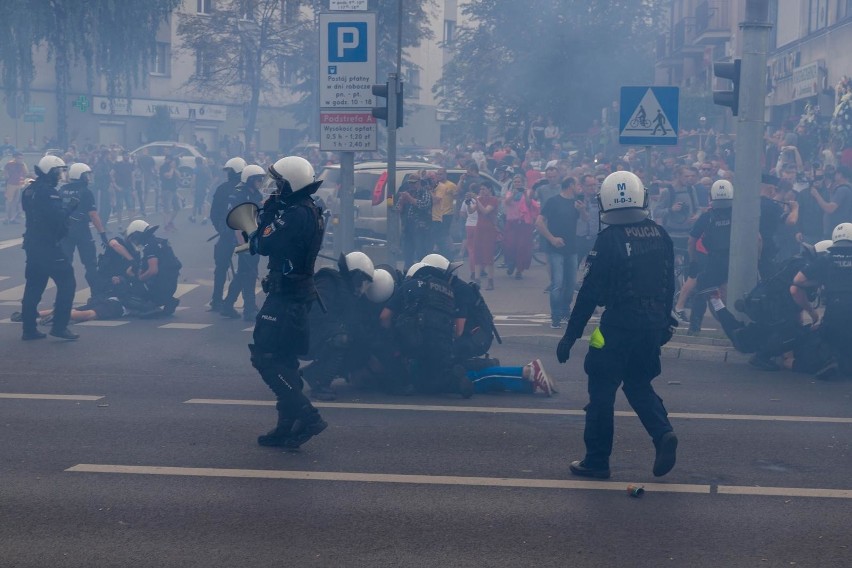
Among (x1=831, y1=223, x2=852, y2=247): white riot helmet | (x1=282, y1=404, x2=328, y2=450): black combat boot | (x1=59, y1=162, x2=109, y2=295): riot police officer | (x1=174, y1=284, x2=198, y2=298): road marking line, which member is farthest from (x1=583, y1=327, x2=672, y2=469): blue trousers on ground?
(x1=174, y1=284, x2=198, y2=298): road marking line

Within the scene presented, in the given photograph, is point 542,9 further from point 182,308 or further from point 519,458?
point 519,458

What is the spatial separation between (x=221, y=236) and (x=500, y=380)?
6099 millimetres

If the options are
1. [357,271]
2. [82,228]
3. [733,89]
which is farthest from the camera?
[82,228]

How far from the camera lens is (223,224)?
1439cm

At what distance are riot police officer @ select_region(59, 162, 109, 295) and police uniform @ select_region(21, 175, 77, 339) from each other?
6.00 feet

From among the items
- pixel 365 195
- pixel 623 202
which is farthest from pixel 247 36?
pixel 623 202

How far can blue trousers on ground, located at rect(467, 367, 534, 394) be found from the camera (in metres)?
9.57

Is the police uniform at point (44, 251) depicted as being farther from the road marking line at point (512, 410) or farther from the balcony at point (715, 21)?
the balcony at point (715, 21)

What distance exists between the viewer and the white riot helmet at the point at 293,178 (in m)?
7.21

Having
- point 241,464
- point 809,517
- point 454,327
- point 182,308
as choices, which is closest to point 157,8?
point 182,308

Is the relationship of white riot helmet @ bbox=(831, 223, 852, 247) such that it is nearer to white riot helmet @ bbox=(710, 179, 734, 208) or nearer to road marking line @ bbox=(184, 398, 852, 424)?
white riot helmet @ bbox=(710, 179, 734, 208)

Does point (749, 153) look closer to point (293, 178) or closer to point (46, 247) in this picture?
point (293, 178)

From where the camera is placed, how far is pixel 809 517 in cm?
609

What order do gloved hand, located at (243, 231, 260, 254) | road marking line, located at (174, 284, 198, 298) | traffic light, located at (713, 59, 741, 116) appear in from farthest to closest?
road marking line, located at (174, 284, 198, 298)
traffic light, located at (713, 59, 741, 116)
gloved hand, located at (243, 231, 260, 254)
